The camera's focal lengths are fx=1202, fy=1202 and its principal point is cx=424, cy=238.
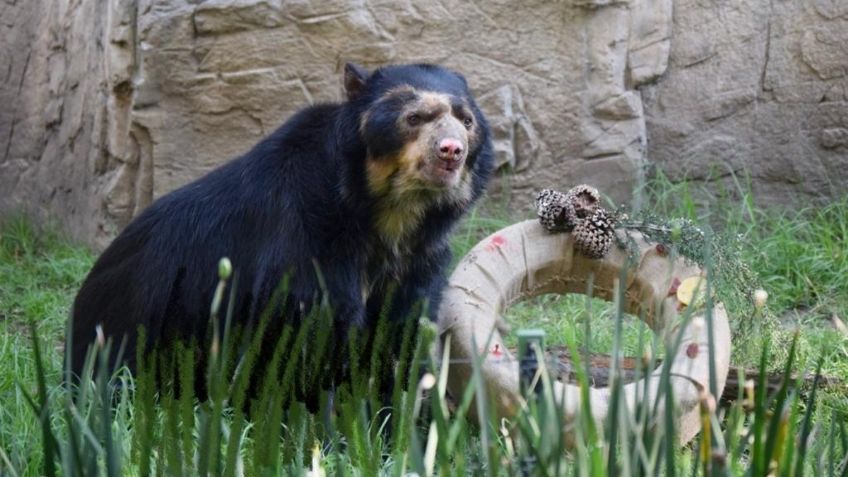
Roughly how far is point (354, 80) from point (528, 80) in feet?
8.56

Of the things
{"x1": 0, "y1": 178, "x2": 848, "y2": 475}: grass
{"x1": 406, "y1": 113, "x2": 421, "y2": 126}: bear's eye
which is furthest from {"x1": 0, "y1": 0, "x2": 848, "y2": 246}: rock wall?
{"x1": 406, "y1": 113, "x2": 421, "y2": 126}: bear's eye

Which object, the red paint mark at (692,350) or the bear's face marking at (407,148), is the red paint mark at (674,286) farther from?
the bear's face marking at (407,148)

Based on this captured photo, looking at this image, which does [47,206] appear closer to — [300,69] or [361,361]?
[300,69]

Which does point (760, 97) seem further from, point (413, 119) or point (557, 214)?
point (413, 119)

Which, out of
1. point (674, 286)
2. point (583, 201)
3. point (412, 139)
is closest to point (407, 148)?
point (412, 139)

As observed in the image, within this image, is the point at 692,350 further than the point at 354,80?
No

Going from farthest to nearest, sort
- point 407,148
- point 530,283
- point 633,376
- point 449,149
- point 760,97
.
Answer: point 760,97, point 530,283, point 633,376, point 407,148, point 449,149

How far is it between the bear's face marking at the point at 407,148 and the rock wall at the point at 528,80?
2.45 meters

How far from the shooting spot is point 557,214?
4.61 meters

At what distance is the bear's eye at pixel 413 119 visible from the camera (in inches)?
170

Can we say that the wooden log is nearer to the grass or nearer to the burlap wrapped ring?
the grass

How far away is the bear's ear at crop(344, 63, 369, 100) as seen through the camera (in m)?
4.46

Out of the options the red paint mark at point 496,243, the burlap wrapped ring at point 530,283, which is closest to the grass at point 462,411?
the burlap wrapped ring at point 530,283

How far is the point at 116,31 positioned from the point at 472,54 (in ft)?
6.67
